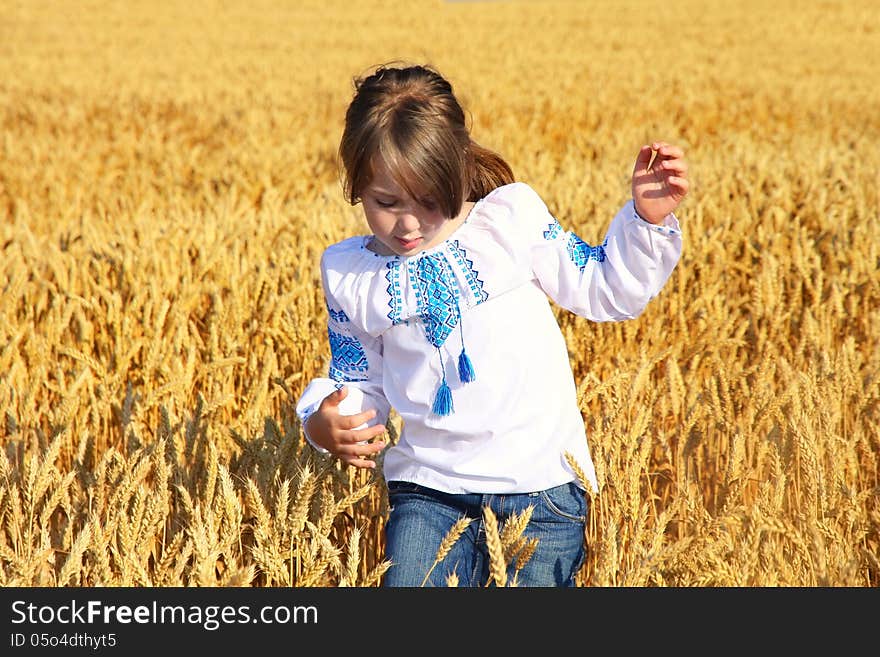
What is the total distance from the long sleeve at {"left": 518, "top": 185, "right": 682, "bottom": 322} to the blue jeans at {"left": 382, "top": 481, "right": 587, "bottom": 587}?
35cm

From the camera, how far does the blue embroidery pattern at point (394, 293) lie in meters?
1.79

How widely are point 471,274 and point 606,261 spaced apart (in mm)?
245

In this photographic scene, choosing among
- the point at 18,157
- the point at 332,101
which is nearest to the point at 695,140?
the point at 332,101

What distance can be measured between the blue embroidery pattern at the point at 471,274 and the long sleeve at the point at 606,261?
121 millimetres

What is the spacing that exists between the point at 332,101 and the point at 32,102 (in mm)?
3193

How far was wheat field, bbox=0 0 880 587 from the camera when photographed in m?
1.76

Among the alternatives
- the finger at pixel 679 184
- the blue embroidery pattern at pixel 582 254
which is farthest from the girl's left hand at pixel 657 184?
the blue embroidery pattern at pixel 582 254

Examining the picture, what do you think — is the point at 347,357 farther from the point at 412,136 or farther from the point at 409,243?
the point at 412,136

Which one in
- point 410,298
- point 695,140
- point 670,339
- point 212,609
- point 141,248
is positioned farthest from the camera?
point 695,140

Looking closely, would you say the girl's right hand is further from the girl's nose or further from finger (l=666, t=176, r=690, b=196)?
finger (l=666, t=176, r=690, b=196)

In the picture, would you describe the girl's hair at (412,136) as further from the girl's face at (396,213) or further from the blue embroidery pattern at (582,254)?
the blue embroidery pattern at (582,254)

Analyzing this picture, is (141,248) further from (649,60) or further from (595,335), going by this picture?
(649,60)

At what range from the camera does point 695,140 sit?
9.73m

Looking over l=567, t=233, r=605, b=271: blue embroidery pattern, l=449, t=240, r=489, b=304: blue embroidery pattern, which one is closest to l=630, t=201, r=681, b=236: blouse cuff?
l=567, t=233, r=605, b=271: blue embroidery pattern
